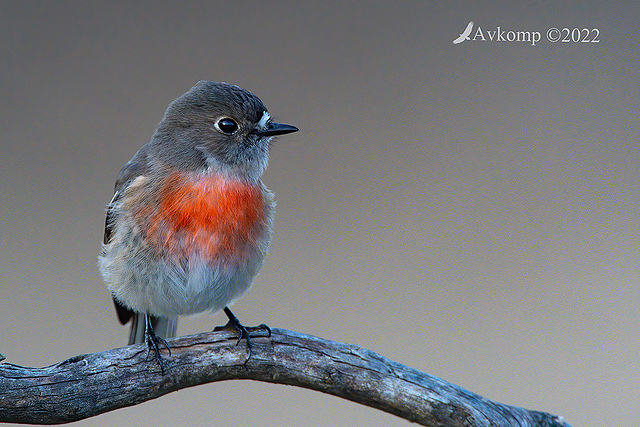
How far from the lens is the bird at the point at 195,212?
1.96 m

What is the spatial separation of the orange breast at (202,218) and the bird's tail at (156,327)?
54 cm

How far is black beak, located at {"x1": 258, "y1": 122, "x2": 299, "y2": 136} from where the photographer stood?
210 centimetres

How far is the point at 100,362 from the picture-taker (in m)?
1.79

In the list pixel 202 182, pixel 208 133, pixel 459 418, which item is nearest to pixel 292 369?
pixel 459 418

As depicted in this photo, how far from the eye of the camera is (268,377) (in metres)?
1.93

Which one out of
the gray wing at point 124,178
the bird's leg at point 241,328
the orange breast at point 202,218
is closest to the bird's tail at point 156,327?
the gray wing at point 124,178

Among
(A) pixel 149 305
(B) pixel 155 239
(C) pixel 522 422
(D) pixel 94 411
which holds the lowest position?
(D) pixel 94 411

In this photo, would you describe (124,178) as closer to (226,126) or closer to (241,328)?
(226,126)

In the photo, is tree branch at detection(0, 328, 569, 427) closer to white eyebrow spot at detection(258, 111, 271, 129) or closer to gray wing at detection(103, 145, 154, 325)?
gray wing at detection(103, 145, 154, 325)

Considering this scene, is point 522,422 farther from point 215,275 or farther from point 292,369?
point 215,275

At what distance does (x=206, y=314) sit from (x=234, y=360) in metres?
0.44

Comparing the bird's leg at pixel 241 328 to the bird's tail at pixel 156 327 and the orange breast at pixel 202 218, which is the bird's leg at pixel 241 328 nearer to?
the orange breast at pixel 202 218

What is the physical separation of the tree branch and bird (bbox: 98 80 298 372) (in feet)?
0.20

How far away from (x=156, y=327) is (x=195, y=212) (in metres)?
0.66
